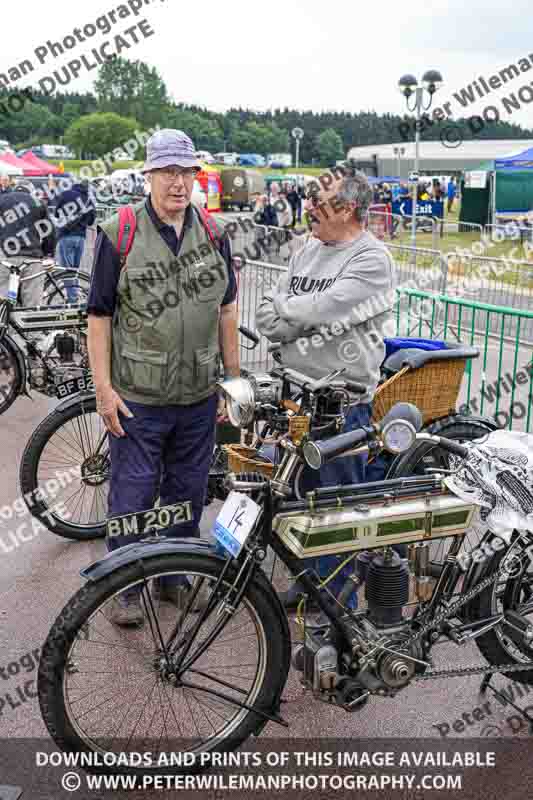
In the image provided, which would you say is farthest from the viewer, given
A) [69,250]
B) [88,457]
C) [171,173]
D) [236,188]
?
[236,188]

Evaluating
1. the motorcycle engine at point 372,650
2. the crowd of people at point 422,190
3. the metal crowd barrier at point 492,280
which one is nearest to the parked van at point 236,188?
the crowd of people at point 422,190

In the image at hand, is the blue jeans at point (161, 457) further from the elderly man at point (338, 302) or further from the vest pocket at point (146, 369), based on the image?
the elderly man at point (338, 302)

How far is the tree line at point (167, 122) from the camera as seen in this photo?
11031 centimetres

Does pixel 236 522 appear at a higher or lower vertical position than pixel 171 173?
lower

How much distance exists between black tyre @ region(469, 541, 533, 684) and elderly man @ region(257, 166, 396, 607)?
2.23 ft

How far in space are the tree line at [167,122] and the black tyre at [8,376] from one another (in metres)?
100

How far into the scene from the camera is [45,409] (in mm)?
7559

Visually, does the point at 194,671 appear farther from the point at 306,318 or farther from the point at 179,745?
the point at 306,318

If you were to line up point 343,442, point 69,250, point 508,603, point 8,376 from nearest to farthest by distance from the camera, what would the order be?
point 343,442 → point 508,603 → point 8,376 → point 69,250

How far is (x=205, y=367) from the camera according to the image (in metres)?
3.67

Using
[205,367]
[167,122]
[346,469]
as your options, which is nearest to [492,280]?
[346,469]

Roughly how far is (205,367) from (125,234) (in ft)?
2.17

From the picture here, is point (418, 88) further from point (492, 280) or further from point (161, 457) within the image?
point (161, 457)

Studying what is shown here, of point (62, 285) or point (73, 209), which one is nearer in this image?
point (62, 285)
